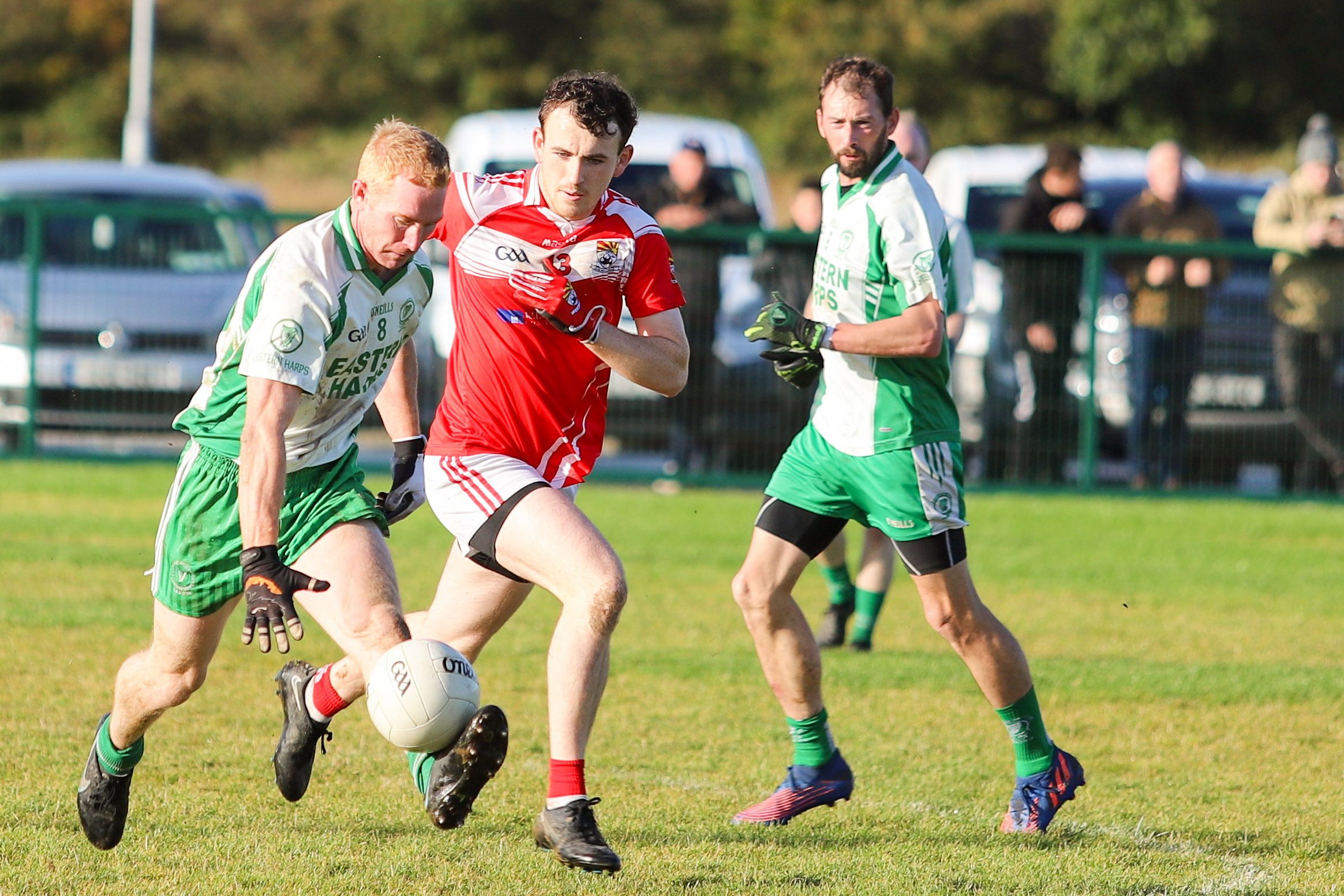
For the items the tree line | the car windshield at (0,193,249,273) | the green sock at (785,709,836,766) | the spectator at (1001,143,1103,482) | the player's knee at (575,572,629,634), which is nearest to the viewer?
the player's knee at (575,572,629,634)

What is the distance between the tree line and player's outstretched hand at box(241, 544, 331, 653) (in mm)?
34053

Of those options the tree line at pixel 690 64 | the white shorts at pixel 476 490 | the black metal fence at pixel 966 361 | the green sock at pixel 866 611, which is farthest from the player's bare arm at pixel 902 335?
the tree line at pixel 690 64

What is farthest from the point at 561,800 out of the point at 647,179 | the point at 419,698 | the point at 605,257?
the point at 647,179

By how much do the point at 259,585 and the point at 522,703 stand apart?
8.94 ft

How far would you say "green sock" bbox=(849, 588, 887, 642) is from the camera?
8.02m

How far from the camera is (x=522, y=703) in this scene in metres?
6.88

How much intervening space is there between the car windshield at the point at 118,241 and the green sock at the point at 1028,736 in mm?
8645

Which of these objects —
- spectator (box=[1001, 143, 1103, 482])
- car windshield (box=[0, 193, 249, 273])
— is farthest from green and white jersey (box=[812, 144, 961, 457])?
car windshield (box=[0, 193, 249, 273])

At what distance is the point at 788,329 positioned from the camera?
5.57 m

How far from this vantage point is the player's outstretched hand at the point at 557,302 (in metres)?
4.65

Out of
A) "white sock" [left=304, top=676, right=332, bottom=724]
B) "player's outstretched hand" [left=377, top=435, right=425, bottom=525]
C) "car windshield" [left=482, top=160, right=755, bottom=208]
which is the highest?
"car windshield" [left=482, top=160, right=755, bottom=208]

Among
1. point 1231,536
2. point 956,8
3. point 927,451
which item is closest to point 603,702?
point 927,451

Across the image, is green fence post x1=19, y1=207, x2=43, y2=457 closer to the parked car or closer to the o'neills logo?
the parked car

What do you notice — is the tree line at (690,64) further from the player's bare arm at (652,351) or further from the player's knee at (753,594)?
the player's bare arm at (652,351)
